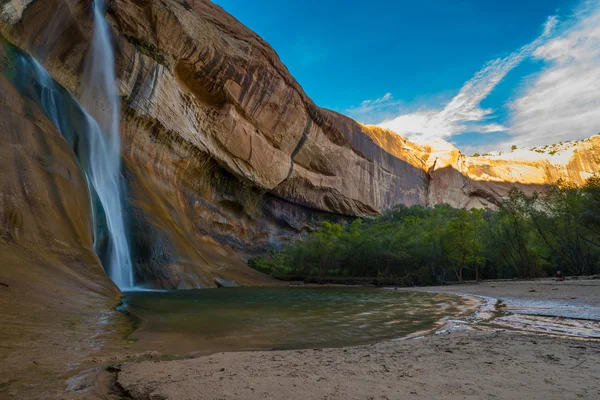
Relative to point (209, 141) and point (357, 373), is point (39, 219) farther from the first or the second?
point (209, 141)

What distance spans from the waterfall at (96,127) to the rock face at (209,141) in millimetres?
817

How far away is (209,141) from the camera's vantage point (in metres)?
33.4

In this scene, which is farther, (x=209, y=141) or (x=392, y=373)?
(x=209, y=141)

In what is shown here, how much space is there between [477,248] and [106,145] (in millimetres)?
24899

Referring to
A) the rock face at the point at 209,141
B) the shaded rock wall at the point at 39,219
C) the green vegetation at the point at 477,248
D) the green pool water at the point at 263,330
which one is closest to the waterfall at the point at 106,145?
the rock face at the point at 209,141

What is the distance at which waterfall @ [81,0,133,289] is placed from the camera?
1559 centimetres

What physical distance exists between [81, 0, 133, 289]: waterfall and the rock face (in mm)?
695

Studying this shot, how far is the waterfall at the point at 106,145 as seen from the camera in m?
15.6

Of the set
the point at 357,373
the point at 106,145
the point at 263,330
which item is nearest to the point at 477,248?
the point at 263,330

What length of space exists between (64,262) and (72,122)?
35.6 ft

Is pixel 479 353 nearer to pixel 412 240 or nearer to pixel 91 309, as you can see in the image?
pixel 91 309

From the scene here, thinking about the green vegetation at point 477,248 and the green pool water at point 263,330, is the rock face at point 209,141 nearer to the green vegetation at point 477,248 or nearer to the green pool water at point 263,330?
the green vegetation at point 477,248

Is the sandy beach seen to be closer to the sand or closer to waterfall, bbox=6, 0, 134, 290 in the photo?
the sand

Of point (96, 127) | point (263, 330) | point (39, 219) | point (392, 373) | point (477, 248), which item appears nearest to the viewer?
point (392, 373)
